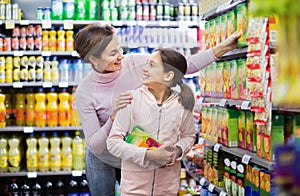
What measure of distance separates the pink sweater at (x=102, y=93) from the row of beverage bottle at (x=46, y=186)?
334cm

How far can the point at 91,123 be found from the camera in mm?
2582

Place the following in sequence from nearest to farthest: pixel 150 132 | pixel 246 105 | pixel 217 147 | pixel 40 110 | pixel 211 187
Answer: pixel 150 132, pixel 246 105, pixel 217 147, pixel 211 187, pixel 40 110

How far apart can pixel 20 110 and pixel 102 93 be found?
3469mm

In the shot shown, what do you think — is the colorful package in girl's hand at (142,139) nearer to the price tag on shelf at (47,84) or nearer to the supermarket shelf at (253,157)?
the supermarket shelf at (253,157)

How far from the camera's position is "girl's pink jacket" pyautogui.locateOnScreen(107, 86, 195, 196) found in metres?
2.25

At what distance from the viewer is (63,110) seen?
5793 millimetres

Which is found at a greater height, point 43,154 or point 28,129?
point 28,129

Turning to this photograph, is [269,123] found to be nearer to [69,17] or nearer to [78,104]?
[78,104]

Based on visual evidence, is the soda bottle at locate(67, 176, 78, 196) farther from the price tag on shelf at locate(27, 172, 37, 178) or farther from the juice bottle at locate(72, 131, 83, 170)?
the price tag on shelf at locate(27, 172, 37, 178)

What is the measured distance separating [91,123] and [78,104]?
12cm

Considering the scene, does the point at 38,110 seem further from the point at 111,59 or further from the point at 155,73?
the point at 155,73

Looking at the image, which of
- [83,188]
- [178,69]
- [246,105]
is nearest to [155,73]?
[178,69]

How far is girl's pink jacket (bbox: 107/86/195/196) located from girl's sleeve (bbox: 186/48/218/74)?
38 centimetres

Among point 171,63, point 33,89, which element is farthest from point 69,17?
point 171,63
